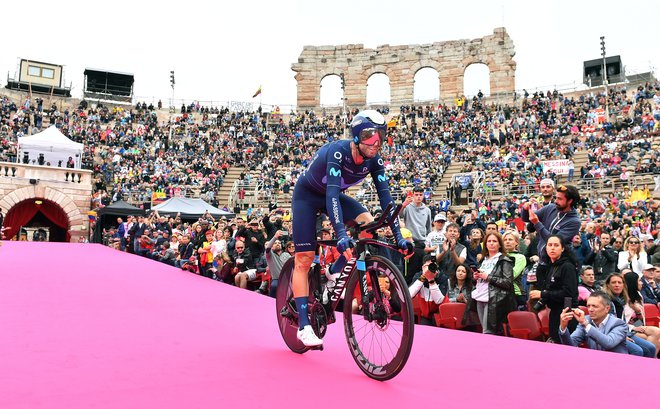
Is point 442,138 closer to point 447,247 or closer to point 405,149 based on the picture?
point 405,149

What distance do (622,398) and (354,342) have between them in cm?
155

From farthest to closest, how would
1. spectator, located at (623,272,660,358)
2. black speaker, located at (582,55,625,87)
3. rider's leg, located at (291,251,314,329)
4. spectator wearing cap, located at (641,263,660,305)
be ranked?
black speaker, located at (582,55,625,87)
spectator wearing cap, located at (641,263,660,305)
spectator, located at (623,272,660,358)
rider's leg, located at (291,251,314,329)

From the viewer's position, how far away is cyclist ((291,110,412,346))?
3385mm

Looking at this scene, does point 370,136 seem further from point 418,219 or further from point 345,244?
point 418,219

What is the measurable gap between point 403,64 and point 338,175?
39345 mm

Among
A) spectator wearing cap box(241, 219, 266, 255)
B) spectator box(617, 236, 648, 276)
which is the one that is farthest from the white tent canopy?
spectator box(617, 236, 648, 276)

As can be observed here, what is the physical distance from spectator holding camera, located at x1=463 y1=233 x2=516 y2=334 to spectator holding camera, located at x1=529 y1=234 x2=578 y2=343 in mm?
394

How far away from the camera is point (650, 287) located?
6.61 metres

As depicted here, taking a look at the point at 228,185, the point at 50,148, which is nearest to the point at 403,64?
the point at 228,185

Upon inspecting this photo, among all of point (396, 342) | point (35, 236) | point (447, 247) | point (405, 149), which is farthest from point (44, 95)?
point (396, 342)

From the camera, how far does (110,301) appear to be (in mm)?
6145

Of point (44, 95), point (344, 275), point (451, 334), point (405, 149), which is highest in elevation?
point (44, 95)

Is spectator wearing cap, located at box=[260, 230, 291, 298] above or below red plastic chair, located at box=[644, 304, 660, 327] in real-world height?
above

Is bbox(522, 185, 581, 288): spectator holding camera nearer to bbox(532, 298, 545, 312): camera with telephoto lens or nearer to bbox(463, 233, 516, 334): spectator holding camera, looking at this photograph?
bbox(532, 298, 545, 312): camera with telephoto lens
